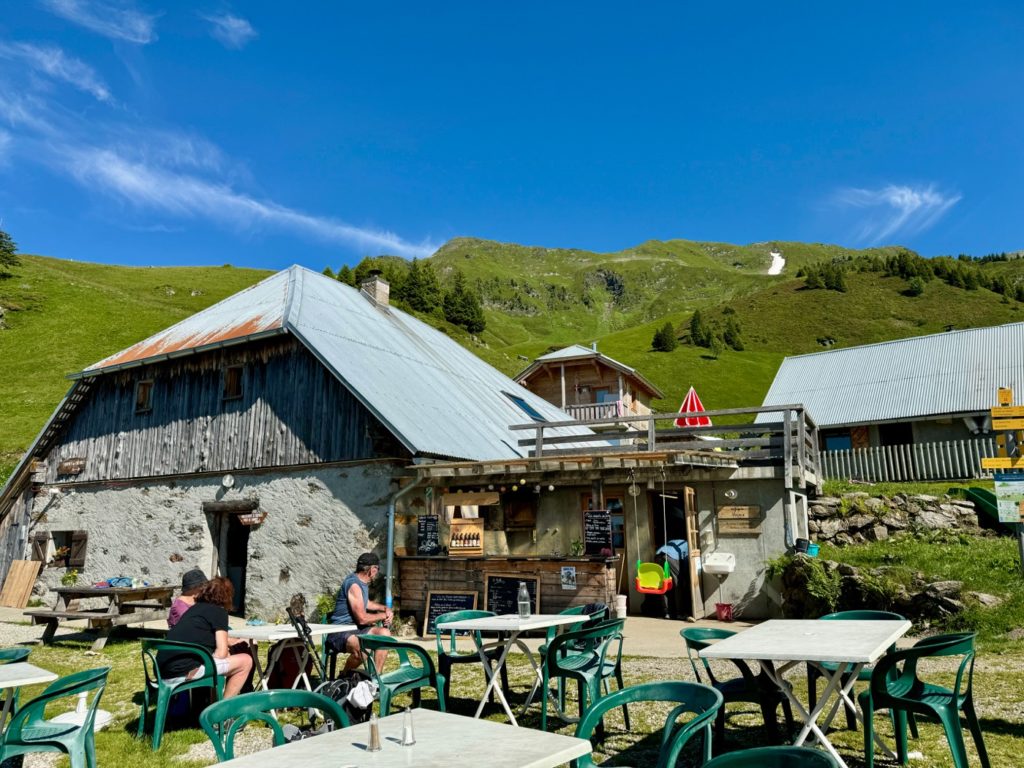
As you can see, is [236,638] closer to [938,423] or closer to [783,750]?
[783,750]

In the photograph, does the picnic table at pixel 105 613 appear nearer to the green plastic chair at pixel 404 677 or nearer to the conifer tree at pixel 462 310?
the green plastic chair at pixel 404 677

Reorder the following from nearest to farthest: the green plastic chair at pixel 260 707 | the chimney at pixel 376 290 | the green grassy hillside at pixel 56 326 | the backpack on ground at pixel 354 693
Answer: the green plastic chair at pixel 260 707, the backpack on ground at pixel 354 693, the chimney at pixel 376 290, the green grassy hillside at pixel 56 326

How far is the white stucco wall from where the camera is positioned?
1273 centimetres

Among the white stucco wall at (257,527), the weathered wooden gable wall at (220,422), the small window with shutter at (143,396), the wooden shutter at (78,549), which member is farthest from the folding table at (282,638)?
the wooden shutter at (78,549)

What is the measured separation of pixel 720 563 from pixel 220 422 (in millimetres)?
10343

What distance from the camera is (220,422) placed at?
49.5 feet

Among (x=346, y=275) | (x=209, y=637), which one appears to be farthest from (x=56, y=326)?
(x=209, y=637)

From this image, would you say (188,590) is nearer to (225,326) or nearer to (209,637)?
(209,637)

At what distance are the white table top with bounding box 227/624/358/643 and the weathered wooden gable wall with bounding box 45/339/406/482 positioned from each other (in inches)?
222

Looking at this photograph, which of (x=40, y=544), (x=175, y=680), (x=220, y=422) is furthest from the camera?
(x=40, y=544)

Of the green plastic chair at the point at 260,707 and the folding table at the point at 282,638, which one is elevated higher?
the green plastic chair at the point at 260,707

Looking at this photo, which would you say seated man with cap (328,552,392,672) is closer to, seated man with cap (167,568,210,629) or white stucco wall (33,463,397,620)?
seated man with cap (167,568,210,629)

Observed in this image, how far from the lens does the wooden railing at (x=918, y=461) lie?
21.9 m

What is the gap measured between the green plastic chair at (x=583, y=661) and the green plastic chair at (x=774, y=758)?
2.75 meters
